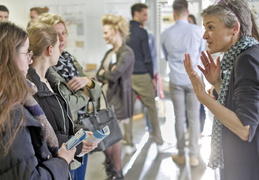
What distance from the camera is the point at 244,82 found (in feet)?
5.08

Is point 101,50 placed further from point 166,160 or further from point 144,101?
point 166,160

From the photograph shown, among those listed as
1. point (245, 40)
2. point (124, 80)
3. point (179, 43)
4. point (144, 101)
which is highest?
point (245, 40)

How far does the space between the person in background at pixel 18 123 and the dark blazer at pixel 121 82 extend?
2273 mm

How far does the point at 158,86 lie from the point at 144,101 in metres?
0.36

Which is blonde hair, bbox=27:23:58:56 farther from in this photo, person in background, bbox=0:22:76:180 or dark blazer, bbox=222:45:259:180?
dark blazer, bbox=222:45:259:180

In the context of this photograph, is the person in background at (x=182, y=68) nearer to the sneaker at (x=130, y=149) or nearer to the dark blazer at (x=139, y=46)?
the dark blazer at (x=139, y=46)

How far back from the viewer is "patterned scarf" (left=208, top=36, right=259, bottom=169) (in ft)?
5.50

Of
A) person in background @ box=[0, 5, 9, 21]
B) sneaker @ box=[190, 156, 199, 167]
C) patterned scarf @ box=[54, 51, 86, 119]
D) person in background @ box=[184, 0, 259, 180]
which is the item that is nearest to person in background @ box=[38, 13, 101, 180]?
patterned scarf @ box=[54, 51, 86, 119]

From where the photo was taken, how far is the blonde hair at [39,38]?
6.38 ft

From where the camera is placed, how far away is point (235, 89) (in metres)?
1.60

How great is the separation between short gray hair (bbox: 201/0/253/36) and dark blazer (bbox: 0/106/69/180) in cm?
102

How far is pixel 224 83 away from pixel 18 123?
3.29 ft

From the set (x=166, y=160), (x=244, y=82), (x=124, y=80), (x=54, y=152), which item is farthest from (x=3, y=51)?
(x=166, y=160)

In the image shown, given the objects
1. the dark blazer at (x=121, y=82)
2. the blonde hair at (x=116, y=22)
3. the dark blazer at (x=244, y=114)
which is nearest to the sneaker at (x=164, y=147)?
the dark blazer at (x=121, y=82)
